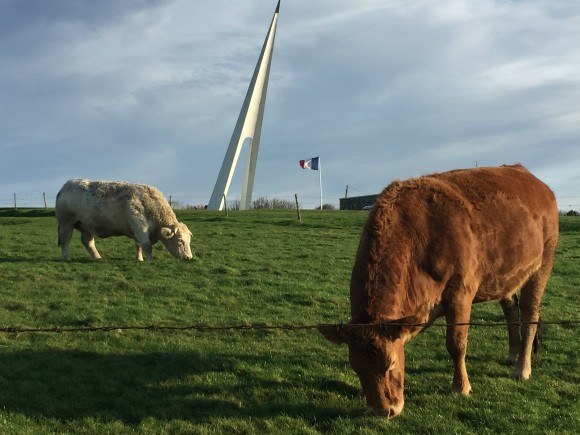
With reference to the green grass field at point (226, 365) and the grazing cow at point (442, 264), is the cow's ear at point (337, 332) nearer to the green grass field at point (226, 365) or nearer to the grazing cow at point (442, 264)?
the grazing cow at point (442, 264)

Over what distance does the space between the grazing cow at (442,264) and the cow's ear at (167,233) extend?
11399mm

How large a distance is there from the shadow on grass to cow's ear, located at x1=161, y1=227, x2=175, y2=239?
9.26 metres

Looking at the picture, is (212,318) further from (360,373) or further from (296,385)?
(360,373)

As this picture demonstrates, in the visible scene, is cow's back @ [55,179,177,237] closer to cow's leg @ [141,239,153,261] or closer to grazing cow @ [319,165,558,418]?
cow's leg @ [141,239,153,261]

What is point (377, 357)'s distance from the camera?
523cm

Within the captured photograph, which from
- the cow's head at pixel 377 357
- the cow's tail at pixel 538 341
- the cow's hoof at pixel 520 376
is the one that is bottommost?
the cow's hoof at pixel 520 376

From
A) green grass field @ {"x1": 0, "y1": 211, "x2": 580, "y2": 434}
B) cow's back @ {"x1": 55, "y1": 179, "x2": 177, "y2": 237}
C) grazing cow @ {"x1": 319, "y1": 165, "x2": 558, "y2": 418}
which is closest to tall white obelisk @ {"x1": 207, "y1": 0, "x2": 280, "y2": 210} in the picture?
cow's back @ {"x1": 55, "y1": 179, "x2": 177, "y2": 237}

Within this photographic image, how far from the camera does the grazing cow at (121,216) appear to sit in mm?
17375

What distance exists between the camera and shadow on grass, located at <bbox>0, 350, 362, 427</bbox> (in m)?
6.11

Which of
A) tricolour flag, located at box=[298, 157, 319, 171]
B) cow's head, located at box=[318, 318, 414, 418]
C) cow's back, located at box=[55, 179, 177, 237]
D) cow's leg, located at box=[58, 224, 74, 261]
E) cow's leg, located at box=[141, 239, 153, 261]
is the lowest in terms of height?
cow's head, located at box=[318, 318, 414, 418]

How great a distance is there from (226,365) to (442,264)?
3.31 metres

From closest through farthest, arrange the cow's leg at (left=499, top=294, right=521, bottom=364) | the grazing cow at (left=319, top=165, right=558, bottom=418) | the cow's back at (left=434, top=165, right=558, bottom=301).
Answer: the grazing cow at (left=319, top=165, right=558, bottom=418) → the cow's back at (left=434, top=165, right=558, bottom=301) → the cow's leg at (left=499, top=294, right=521, bottom=364)

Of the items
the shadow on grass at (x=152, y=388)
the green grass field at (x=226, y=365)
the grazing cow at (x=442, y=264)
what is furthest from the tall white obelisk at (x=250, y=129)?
the grazing cow at (x=442, y=264)

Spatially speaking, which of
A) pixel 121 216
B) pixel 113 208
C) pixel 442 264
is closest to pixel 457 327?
pixel 442 264
